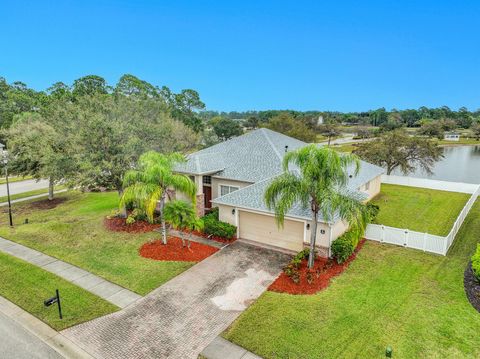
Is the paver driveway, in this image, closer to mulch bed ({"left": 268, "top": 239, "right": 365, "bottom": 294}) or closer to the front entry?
mulch bed ({"left": 268, "top": 239, "right": 365, "bottom": 294})

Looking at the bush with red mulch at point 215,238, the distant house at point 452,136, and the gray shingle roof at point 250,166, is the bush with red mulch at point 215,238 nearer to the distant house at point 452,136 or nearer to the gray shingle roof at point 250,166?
the gray shingle roof at point 250,166

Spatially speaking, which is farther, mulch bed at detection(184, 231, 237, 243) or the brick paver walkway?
mulch bed at detection(184, 231, 237, 243)

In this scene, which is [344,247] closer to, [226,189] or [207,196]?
[226,189]

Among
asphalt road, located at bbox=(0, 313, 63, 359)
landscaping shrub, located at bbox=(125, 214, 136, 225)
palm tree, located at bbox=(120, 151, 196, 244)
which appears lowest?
asphalt road, located at bbox=(0, 313, 63, 359)

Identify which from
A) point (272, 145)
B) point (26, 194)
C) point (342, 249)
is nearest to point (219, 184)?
point (272, 145)

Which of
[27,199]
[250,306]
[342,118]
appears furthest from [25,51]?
[342,118]

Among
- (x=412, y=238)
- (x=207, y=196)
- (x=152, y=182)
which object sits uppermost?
(x=152, y=182)

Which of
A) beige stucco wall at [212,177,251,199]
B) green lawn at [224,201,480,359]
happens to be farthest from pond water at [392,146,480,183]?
green lawn at [224,201,480,359]
